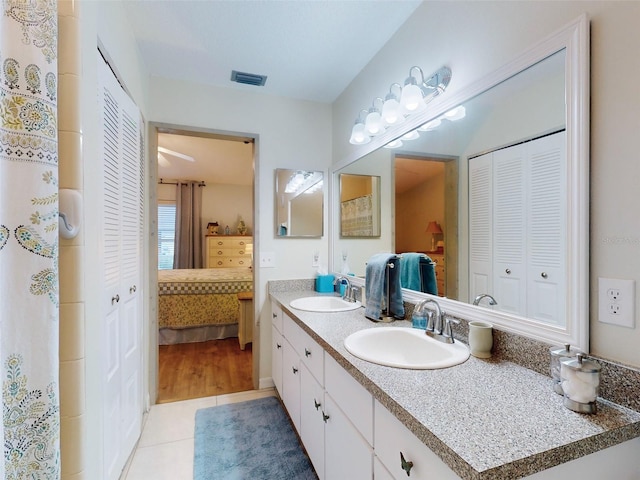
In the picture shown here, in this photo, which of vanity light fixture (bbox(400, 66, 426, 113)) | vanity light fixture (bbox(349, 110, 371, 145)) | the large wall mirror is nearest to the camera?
the large wall mirror

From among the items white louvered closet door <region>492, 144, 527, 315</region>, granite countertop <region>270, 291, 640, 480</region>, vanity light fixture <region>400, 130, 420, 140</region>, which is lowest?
granite countertop <region>270, 291, 640, 480</region>


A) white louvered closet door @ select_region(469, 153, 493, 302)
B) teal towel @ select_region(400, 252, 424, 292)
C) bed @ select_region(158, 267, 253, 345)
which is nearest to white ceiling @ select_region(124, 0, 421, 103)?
white louvered closet door @ select_region(469, 153, 493, 302)

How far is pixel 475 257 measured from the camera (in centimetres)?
131

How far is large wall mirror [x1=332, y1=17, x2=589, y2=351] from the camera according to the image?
88cm

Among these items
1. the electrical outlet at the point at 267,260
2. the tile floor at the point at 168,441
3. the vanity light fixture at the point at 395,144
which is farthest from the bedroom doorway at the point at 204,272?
the vanity light fixture at the point at 395,144

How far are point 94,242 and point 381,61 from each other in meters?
1.83

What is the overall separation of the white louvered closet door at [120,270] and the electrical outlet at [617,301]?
5.52 ft

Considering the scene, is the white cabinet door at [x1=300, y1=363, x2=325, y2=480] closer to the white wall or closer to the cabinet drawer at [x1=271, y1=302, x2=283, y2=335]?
the cabinet drawer at [x1=271, y1=302, x2=283, y2=335]

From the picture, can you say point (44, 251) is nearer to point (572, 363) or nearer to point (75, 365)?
point (75, 365)

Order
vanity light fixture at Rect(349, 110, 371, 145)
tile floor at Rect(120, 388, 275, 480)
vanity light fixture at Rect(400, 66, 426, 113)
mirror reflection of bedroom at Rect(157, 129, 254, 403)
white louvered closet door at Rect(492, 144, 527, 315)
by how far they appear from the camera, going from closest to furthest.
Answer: white louvered closet door at Rect(492, 144, 527, 315)
vanity light fixture at Rect(400, 66, 426, 113)
tile floor at Rect(120, 388, 275, 480)
vanity light fixture at Rect(349, 110, 371, 145)
mirror reflection of bedroom at Rect(157, 129, 254, 403)

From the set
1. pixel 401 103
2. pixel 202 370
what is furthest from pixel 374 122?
pixel 202 370

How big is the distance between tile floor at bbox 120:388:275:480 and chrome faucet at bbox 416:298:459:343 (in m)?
1.42

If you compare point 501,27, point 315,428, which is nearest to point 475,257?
point 501,27

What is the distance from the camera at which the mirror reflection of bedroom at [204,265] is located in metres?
2.76
